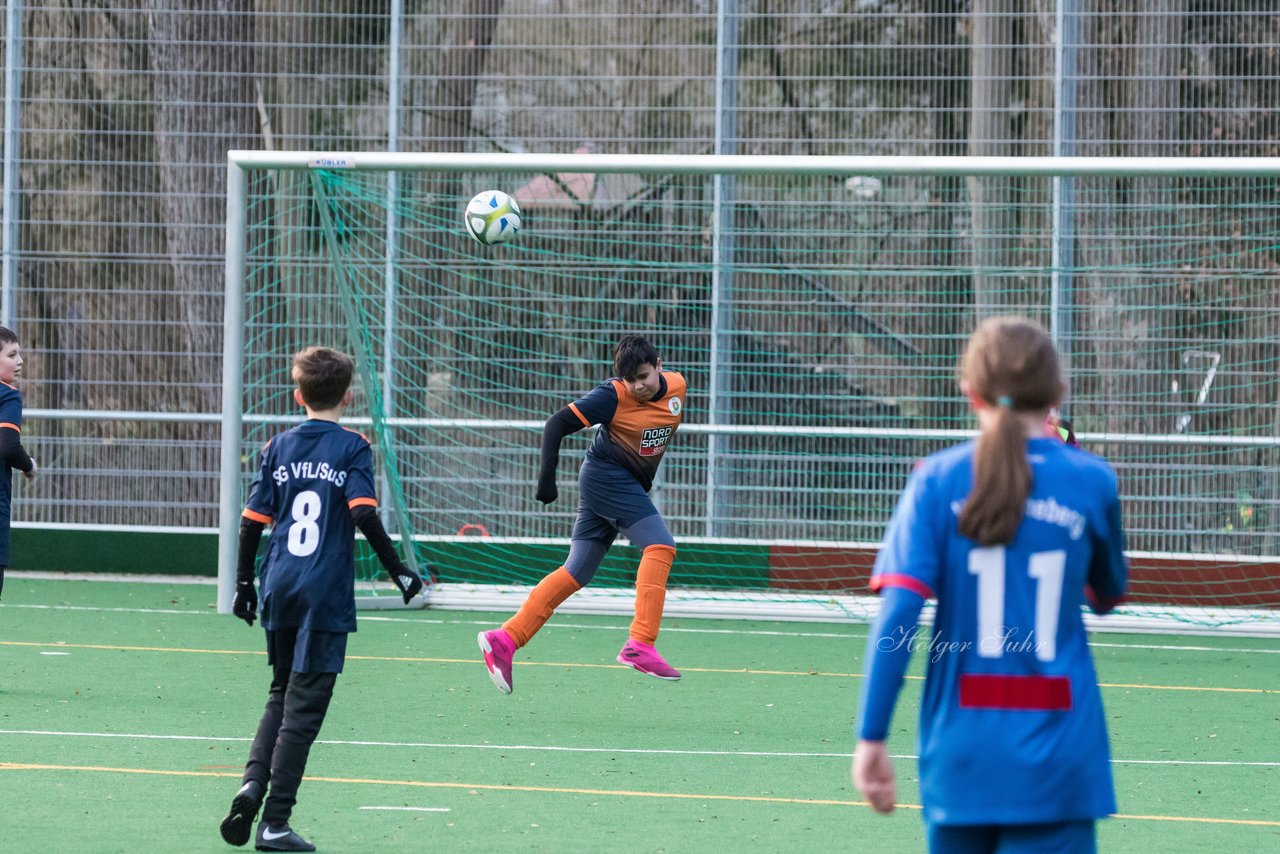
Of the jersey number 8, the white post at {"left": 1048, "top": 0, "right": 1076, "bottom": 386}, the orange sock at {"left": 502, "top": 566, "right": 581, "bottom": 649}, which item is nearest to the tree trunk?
the orange sock at {"left": 502, "top": 566, "right": 581, "bottom": 649}

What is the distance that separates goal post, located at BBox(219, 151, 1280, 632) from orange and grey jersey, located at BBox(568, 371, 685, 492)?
3276 millimetres

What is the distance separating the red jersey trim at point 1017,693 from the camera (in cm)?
289

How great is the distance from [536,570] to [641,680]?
3.29 metres

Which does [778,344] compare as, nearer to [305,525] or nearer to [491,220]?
[491,220]

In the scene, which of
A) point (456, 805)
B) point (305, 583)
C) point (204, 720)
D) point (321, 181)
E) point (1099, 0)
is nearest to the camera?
point (305, 583)

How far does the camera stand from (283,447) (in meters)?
5.00

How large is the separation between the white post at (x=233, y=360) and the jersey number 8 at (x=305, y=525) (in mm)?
5418

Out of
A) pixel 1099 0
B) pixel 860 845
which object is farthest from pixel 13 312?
pixel 860 845

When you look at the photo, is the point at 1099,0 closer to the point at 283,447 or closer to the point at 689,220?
the point at 689,220

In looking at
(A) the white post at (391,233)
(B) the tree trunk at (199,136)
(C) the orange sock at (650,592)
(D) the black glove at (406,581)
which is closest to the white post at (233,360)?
(A) the white post at (391,233)

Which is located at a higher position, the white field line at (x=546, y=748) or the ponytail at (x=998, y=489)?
the ponytail at (x=998, y=489)

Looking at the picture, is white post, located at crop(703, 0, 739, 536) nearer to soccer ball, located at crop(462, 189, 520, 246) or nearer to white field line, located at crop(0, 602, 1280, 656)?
white field line, located at crop(0, 602, 1280, 656)

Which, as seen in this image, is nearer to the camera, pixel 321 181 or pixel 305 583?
pixel 305 583

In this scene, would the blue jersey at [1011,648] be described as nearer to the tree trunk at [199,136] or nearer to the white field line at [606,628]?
the white field line at [606,628]
